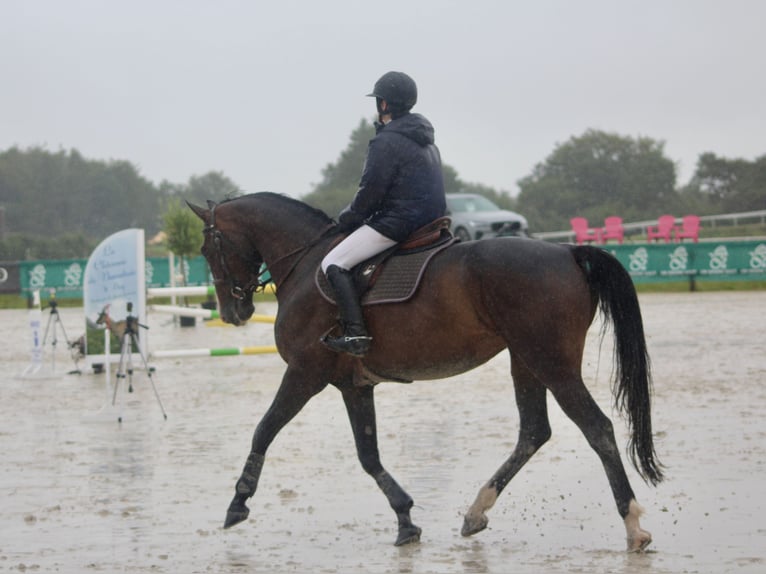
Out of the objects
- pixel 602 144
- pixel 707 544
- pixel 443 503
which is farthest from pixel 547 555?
pixel 602 144

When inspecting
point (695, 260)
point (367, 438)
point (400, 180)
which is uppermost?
point (400, 180)

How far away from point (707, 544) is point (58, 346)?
16.5 meters

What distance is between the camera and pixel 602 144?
74000 millimetres

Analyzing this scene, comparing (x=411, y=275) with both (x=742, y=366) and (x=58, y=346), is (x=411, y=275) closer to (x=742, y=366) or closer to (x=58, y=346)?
(x=742, y=366)

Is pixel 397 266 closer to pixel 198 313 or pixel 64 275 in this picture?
pixel 198 313

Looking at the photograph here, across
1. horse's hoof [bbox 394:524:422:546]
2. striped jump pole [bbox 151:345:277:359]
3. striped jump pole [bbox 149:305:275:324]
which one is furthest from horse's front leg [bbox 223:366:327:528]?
striped jump pole [bbox 151:345:277:359]

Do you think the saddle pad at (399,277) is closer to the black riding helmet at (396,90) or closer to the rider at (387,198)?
the rider at (387,198)

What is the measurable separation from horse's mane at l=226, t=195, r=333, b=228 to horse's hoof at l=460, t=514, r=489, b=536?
6.62ft

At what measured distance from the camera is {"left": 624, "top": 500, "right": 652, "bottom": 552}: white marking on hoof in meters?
6.32

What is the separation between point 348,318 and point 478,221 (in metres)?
30.0

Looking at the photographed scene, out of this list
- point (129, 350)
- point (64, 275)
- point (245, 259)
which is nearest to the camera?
point (245, 259)

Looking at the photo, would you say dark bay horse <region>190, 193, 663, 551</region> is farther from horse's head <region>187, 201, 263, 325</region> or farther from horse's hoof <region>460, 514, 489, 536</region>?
horse's head <region>187, 201, 263, 325</region>

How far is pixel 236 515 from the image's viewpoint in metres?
7.03

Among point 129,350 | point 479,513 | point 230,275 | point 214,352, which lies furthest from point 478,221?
point 479,513
